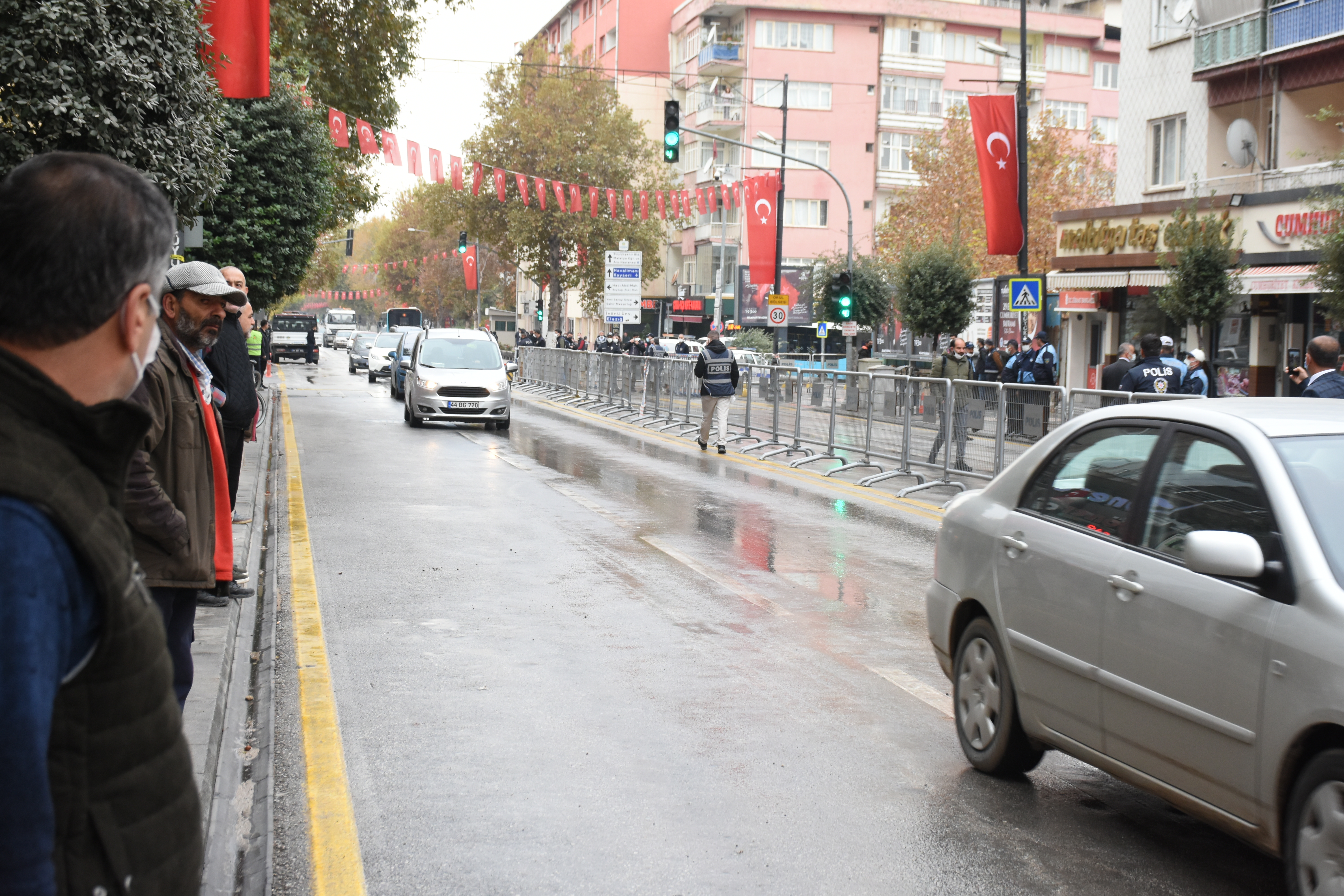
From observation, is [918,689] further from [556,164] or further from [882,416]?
[556,164]

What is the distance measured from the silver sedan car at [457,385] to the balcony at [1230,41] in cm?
1619

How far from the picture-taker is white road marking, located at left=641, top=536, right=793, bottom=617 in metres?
8.88

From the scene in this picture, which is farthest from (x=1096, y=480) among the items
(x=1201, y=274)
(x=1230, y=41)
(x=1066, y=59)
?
(x=1066, y=59)

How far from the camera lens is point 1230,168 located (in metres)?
28.5

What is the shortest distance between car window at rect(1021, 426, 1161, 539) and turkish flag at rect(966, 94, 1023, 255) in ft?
67.7

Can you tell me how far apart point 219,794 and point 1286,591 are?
12.0 ft

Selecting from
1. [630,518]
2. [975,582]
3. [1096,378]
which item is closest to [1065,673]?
[975,582]

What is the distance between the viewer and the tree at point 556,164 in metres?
60.7

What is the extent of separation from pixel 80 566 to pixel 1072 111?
249ft

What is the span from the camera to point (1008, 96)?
83.9 ft

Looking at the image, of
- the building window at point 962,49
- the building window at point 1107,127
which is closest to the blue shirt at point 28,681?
the building window at point 962,49

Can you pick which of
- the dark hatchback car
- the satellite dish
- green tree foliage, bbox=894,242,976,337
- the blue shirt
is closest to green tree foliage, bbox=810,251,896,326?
green tree foliage, bbox=894,242,976,337

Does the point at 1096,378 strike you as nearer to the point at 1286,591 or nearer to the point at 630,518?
the point at 630,518

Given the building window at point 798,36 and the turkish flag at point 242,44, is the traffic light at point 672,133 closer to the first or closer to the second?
the turkish flag at point 242,44
